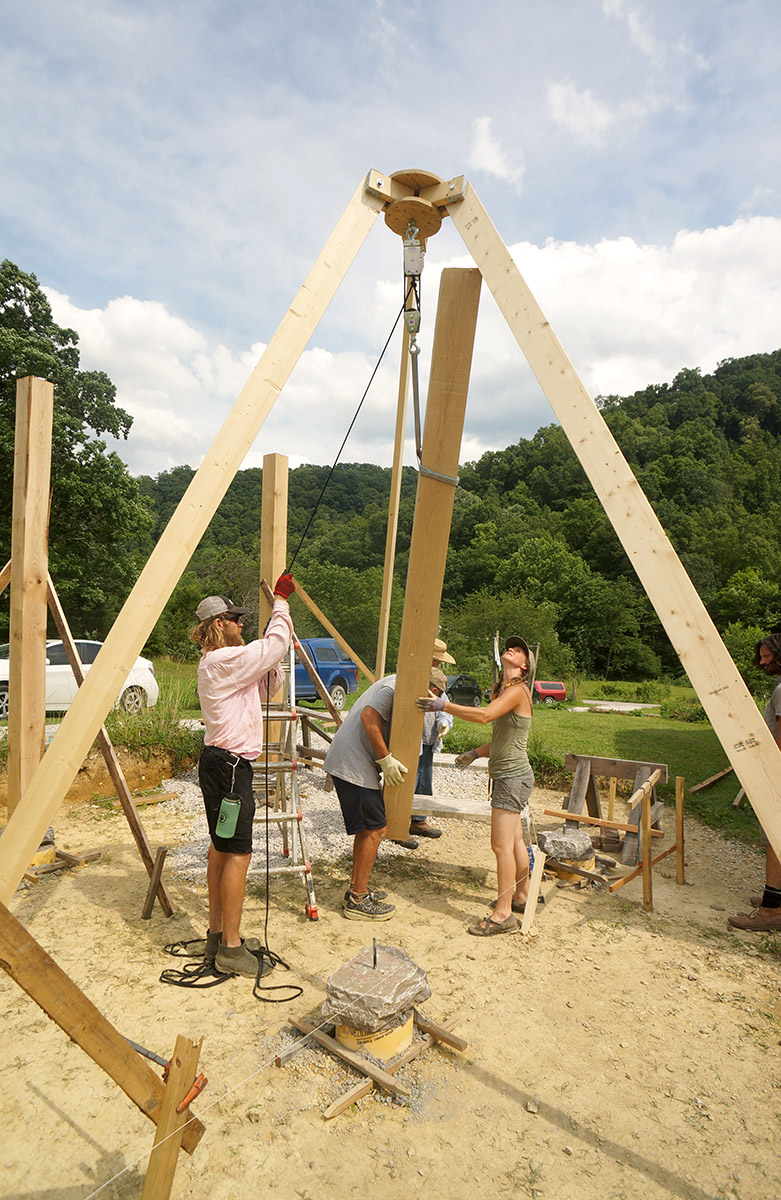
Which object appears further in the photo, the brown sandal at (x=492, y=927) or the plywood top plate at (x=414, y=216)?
the brown sandal at (x=492, y=927)

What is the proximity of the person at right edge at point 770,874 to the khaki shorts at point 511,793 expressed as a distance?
1.46 meters

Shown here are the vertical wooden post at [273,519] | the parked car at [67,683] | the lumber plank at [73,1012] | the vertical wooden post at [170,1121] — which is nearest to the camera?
the lumber plank at [73,1012]

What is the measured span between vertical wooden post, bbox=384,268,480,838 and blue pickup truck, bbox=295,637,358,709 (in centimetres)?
1019

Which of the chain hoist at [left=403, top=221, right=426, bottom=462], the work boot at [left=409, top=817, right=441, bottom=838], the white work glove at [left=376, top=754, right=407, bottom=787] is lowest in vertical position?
the work boot at [left=409, top=817, right=441, bottom=838]

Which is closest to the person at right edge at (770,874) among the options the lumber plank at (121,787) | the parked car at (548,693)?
the lumber plank at (121,787)

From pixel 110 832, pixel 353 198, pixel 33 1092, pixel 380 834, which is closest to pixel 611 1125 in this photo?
pixel 380 834

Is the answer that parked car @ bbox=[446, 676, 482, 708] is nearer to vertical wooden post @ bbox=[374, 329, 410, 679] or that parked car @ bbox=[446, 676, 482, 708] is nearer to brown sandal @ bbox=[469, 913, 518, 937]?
vertical wooden post @ bbox=[374, 329, 410, 679]

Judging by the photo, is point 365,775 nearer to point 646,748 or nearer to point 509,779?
point 509,779

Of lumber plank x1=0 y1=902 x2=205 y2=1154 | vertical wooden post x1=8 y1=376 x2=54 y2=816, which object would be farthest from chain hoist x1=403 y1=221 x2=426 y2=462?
lumber plank x1=0 y1=902 x2=205 y2=1154

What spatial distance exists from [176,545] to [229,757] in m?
1.21

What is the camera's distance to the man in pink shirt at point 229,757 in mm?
3062

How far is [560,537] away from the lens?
4888 cm

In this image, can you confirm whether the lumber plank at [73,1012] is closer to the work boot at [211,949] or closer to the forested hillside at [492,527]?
the work boot at [211,949]

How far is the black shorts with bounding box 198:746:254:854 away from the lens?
9.98 ft
